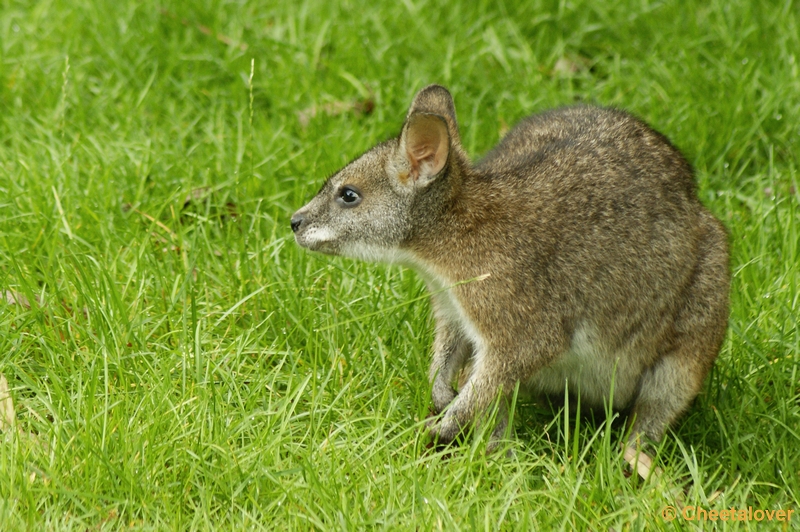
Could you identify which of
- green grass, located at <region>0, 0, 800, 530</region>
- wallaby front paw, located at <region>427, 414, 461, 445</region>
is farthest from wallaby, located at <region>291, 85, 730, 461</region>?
green grass, located at <region>0, 0, 800, 530</region>

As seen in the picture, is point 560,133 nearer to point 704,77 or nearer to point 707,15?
point 704,77

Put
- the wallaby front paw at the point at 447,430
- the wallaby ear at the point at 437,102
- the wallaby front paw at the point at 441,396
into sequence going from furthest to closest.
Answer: the wallaby ear at the point at 437,102 < the wallaby front paw at the point at 441,396 < the wallaby front paw at the point at 447,430

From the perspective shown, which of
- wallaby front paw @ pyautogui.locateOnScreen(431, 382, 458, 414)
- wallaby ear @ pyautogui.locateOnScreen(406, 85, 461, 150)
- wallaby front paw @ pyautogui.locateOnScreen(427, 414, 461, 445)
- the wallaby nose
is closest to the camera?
wallaby front paw @ pyautogui.locateOnScreen(427, 414, 461, 445)

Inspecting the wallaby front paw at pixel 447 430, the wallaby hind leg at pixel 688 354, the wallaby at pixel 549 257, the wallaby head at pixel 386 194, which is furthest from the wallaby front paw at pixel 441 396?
the wallaby hind leg at pixel 688 354

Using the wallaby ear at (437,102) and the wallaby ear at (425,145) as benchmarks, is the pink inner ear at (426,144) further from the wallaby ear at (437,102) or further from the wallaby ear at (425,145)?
the wallaby ear at (437,102)

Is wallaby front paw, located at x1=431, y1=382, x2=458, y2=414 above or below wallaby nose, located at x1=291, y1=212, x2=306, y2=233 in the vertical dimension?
below

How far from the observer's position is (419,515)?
3.79m

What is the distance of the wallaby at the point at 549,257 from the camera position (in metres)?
4.30

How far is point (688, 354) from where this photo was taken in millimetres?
4543

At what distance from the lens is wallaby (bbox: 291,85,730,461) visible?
430cm

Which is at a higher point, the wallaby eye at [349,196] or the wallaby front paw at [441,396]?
the wallaby eye at [349,196]

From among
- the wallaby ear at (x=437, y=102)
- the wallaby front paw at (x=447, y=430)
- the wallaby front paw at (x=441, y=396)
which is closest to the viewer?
the wallaby front paw at (x=447, y=430)

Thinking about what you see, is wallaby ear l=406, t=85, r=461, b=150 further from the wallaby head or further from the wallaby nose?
the wallaby nose

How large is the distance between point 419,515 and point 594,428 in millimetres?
1250
